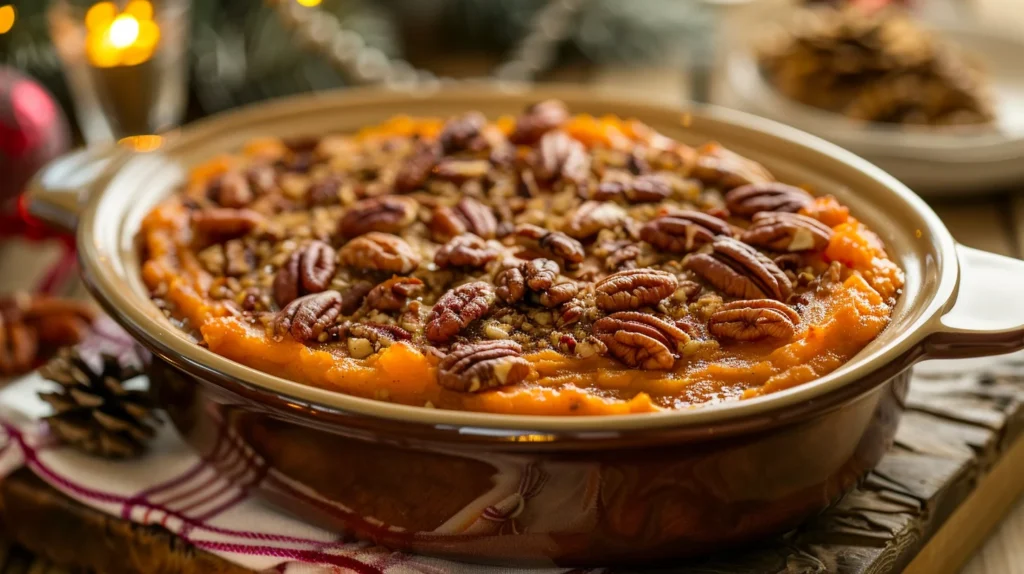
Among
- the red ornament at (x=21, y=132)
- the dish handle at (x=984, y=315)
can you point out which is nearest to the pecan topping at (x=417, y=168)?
the dish handle at (x=984, y=315)

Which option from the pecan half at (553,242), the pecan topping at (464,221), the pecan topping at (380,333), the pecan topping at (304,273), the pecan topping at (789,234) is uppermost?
the pecan topping at (789,234)

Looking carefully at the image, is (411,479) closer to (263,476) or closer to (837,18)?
(263,476)

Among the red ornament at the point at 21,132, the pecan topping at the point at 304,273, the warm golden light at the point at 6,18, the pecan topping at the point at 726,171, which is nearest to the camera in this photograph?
the pecan topping at the point at 304,273

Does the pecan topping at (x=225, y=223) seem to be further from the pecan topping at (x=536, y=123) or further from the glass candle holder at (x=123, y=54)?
the glass candle holder at (x=123, y=54)

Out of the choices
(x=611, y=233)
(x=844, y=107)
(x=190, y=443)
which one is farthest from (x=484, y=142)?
(x=844, y=107)

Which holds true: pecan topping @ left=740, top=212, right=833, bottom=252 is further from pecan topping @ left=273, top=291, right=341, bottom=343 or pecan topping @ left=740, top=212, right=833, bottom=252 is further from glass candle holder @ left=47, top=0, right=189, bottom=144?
glass candle holder @ left=47, top=0, right=189, bottom=144

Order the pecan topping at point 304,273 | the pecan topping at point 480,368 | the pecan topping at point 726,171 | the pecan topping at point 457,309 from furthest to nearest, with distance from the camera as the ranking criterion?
the pecan topping at point 726,171
the pecan topping at point 304,273
the pecan topping at point 457,309
the pecan topping at point 480,368

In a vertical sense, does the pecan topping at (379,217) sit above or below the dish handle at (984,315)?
below

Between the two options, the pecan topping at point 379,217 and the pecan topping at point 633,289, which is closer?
the pecan topping at point 633,289

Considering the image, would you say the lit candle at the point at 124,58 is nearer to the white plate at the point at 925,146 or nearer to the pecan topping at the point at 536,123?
the pecan topping at the point at 536,123
